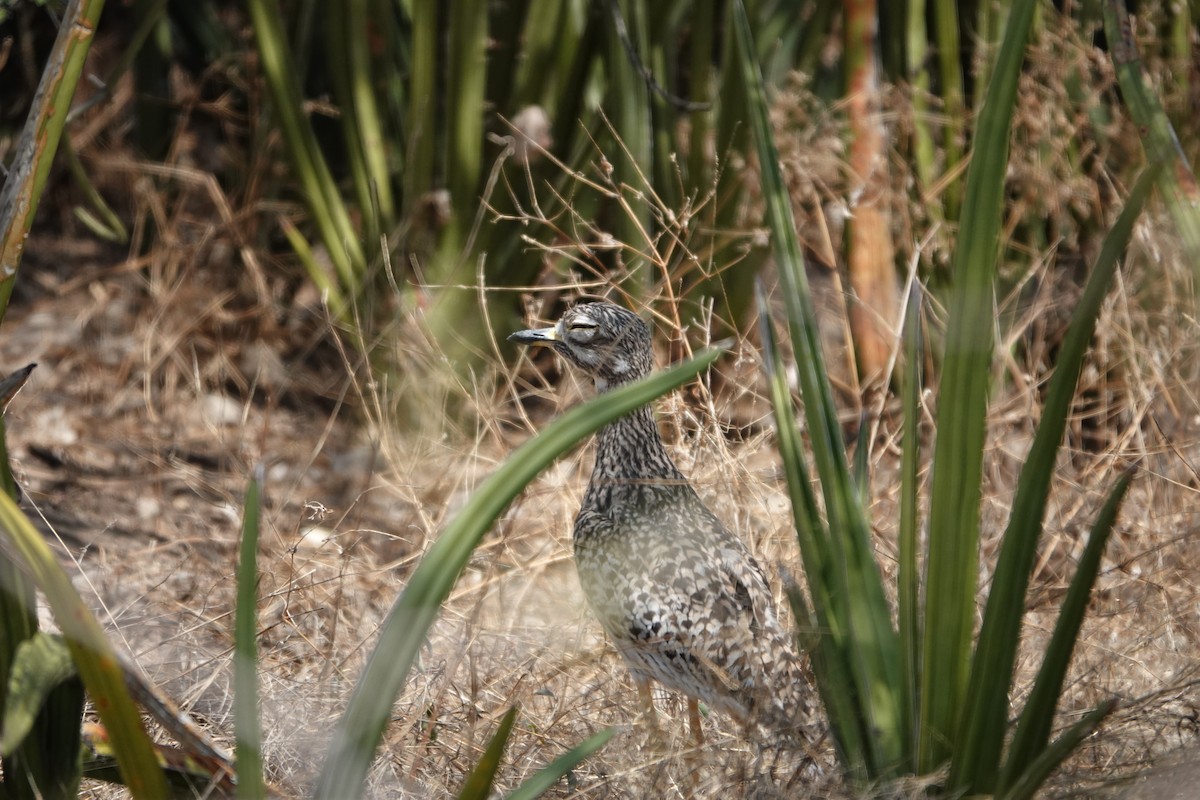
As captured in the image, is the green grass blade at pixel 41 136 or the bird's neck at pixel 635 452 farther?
the bird's neck at pixel 635 452

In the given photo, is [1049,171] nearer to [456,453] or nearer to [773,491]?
[773,491]

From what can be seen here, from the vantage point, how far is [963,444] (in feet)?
5.41

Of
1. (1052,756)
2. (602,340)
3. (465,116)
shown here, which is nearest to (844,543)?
(1052,756)

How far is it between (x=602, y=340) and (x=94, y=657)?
1651mm

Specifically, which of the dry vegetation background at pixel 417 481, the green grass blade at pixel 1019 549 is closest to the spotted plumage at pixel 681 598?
the dry vegetation background at pixel 417 481

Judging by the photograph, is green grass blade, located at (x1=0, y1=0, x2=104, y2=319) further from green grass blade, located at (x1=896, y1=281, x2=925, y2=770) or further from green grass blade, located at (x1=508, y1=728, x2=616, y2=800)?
green grass blade, located at (x1=896, y1=281, x2=925, y2=770)

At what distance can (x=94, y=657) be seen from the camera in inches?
54.5

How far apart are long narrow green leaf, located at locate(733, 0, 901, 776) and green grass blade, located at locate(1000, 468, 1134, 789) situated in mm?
198

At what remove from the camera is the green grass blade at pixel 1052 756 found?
59.4 inches

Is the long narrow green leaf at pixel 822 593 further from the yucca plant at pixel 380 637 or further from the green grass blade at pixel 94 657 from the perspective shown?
the green grass blade at pixel 94 657

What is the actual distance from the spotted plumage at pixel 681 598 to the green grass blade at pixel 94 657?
110 cm

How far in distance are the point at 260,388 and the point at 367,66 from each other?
1.21 meters

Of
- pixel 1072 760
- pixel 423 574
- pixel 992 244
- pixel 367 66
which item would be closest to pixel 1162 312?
pixel 1072 760

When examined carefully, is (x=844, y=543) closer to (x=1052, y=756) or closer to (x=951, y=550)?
(x=951, y=550)
